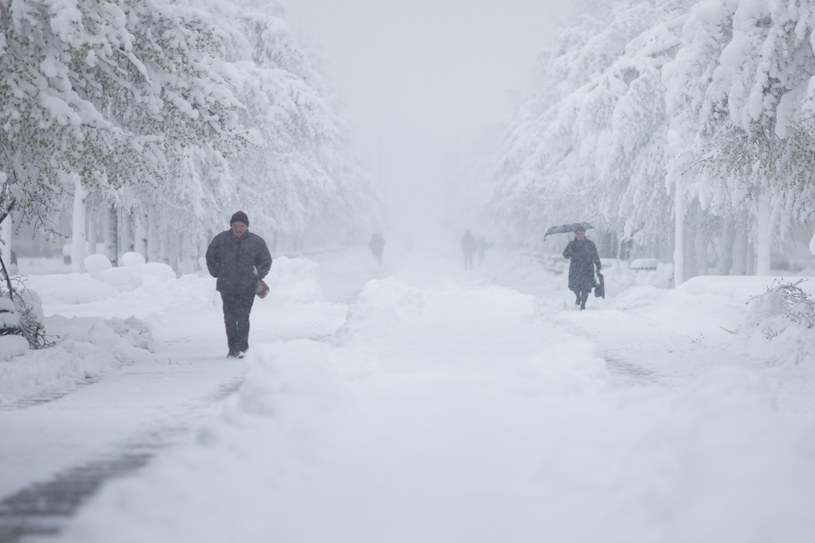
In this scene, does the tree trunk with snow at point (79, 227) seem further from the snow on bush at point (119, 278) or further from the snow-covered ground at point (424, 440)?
the snow-covered ground at point (424, 440)

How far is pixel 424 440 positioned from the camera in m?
4.78

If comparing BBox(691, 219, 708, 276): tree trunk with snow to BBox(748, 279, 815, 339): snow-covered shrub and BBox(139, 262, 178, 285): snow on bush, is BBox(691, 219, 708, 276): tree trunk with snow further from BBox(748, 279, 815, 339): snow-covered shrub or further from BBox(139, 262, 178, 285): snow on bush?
BBox(139, 262, 178, 285): snow on bush

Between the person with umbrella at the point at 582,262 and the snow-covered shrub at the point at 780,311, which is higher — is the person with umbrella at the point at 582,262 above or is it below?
above

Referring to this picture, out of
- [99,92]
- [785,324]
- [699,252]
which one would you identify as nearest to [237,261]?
[99,92]

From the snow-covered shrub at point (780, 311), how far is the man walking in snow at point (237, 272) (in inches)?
266

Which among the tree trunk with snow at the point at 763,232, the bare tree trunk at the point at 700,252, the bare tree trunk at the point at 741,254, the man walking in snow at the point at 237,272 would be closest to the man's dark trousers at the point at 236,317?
the man walking in snow at the point at 237,272

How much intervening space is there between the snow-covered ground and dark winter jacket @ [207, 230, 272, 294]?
103 cm

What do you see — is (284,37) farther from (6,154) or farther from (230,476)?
(230,476)

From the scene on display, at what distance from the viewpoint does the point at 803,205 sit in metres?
11.9

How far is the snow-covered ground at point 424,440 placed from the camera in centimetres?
337

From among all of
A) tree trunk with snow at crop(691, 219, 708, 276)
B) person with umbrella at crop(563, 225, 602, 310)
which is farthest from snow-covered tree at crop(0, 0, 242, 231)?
tree trunk with snow at crop(691, 219, 708, 276)

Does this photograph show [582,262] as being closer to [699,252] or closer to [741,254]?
[699,252]

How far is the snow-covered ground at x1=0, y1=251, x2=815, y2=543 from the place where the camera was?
3369mm

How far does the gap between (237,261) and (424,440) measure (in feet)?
20.0
